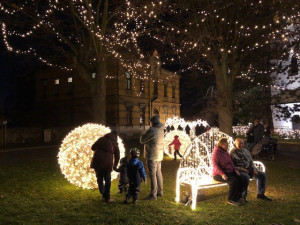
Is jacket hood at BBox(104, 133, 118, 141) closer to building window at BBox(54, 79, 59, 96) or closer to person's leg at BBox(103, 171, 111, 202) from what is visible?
person's leg at BBox(103, 171, 111, 202)

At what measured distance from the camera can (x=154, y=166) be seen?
690cm

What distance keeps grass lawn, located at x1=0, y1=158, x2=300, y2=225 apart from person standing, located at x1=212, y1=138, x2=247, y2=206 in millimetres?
273

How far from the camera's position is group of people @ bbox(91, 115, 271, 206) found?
21.7 feet

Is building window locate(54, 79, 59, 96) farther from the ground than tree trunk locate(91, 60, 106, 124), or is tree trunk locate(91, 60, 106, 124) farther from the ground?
building window locate(54, 79, 59, 96)

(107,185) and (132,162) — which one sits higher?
(132,162)

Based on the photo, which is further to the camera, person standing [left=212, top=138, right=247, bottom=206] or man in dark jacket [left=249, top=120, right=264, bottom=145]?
man in dark jacket [left=249, top=120, right=264, bottom=145]

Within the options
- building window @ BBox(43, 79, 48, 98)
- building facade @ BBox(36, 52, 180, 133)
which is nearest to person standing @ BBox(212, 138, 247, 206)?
building facade @ BBox(36, 52, 180, 133)

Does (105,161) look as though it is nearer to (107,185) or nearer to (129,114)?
(107,185)

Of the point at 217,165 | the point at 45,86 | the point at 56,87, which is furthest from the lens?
the point at 45,86

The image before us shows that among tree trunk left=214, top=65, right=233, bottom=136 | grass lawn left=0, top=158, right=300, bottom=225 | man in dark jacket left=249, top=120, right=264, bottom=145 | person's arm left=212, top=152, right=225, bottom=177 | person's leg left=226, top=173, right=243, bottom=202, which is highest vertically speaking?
tree trunk left=214, top=65, right=233, bottom=136

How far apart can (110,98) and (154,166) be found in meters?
24.3

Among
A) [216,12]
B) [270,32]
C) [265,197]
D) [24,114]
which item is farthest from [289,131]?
[24,114]

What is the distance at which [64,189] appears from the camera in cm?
815

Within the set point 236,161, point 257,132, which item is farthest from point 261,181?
point 257,132
